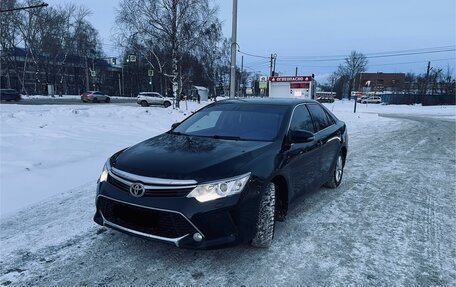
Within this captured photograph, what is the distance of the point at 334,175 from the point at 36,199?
174 inches

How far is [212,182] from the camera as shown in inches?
122

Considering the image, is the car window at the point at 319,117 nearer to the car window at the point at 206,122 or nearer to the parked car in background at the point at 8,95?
the car window at the point at 206,122

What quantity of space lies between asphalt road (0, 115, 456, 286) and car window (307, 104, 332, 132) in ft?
3.52

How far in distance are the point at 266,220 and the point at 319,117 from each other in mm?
2543

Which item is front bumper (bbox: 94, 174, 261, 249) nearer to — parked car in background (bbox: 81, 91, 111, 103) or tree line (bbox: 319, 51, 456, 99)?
parked car in background (bbox: 81, 91, 111, 103)

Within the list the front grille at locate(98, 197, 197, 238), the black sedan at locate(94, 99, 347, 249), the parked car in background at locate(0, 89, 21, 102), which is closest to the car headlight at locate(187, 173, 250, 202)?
the black sedan at locate(94, 99, 347, 249)

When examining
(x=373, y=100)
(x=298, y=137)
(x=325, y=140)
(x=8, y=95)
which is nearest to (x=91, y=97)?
(x=8, y=95)

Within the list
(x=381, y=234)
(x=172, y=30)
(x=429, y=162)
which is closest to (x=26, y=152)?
(x=381, y=234)

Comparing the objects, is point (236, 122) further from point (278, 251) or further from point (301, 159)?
point (278, 251)

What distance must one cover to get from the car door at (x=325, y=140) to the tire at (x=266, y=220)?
1.56 metres

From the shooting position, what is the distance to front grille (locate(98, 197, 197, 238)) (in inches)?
121

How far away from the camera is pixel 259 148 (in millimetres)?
3750

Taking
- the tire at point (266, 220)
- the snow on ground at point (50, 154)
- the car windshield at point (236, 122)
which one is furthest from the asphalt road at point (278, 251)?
the car windshield at point (236, 122)

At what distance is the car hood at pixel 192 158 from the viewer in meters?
3.17
